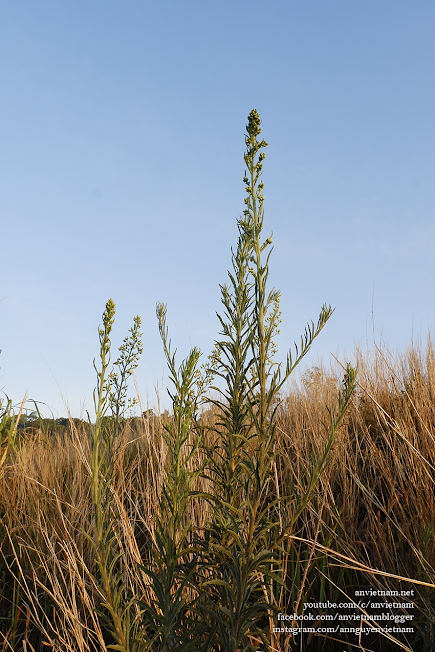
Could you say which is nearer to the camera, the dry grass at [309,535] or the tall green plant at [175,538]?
the tall green plant at [175,538]

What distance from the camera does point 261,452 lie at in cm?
118

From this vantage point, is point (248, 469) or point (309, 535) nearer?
point (248, 469)

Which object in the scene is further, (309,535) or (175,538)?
A: (309,535)

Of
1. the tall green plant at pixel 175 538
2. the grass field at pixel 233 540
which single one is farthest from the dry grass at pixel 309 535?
the tall green plant at pixel 175 538

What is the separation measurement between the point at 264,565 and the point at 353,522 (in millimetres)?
1648

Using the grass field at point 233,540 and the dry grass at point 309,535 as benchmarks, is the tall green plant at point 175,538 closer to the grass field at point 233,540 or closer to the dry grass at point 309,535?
the grass field at point 233,540

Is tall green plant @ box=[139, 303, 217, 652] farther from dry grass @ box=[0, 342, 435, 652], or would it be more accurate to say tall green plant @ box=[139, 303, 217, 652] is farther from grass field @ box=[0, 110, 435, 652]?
dry grass @ box=[0, 342, 435, 652]

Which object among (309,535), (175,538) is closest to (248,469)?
(175,538)

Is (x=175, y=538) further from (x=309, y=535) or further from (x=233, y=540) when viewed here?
(x=309, y=535)

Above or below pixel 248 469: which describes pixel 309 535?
below

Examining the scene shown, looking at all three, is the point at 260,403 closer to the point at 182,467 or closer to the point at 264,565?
the point at 182,467

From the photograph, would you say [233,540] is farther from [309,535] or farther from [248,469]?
[309,535]

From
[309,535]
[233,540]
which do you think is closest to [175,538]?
[233,540]

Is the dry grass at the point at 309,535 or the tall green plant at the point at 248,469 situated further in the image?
the dry grass at the point at 309,535
